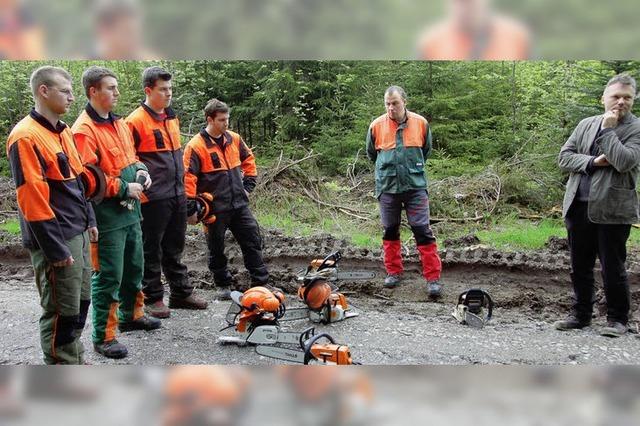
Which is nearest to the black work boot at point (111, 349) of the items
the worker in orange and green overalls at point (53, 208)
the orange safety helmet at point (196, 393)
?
the worker in orange and green overalls at point (53, 208)

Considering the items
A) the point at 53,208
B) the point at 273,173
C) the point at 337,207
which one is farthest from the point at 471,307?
the point at 273,173

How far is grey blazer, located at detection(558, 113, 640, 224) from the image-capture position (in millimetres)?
4547

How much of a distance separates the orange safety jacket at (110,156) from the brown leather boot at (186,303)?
4.63 ft

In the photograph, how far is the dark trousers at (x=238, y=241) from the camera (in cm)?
591

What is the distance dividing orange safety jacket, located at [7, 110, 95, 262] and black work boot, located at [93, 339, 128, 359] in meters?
1.18

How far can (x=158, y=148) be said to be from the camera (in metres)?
5.05

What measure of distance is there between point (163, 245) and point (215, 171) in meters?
0.94

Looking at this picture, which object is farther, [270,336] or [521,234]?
[521,234]

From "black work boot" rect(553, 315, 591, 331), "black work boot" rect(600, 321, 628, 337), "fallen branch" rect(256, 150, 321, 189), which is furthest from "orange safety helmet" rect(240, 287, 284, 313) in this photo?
"fallen branch" rect(256, 150, 321, 189)

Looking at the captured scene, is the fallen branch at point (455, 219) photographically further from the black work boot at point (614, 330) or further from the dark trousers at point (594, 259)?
the black work boot at point (614, 330)

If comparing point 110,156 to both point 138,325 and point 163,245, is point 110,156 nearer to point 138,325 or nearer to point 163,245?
point 163,245

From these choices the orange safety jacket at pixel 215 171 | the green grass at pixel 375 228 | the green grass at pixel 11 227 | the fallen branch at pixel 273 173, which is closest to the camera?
the orange safety jacket at pixel 215 171
